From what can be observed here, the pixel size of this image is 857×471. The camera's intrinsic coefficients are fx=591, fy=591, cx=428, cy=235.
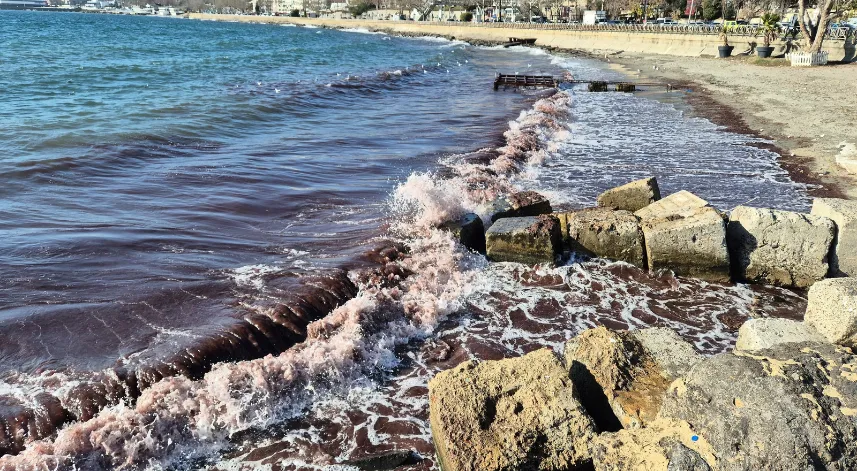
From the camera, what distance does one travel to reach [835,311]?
4.47 m

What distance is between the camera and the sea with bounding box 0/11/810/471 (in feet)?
15.7

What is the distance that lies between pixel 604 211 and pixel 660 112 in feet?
49.1

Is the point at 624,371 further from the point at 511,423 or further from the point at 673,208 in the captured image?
the point at 673,208

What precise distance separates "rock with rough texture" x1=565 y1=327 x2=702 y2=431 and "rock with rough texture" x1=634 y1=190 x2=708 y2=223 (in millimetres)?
3484

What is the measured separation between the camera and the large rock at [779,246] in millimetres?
7023

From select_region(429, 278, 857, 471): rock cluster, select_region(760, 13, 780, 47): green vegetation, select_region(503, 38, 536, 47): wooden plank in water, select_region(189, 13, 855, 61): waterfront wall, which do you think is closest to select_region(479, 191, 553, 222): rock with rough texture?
select_region(429, 278, 857, 471): rock cluster

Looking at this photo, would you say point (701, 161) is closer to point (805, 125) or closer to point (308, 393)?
point (805, 125)

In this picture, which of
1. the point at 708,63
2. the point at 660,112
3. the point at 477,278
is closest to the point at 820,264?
the point at 477,278

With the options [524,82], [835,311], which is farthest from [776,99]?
[835,311]

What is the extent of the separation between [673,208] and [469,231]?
108 inches

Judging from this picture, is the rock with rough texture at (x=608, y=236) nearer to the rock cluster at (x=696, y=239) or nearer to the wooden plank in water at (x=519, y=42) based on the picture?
the rock cluster at (x=696, y=239)

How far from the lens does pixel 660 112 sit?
70.4 ft

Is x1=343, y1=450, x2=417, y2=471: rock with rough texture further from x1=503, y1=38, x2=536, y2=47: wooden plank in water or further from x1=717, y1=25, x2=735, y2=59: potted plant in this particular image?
x1=503, y1=38, x2=536, y2=47: wooden plank in water

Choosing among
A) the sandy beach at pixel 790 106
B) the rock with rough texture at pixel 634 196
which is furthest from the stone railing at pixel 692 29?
the rock with rough texture at pixel 634 196
